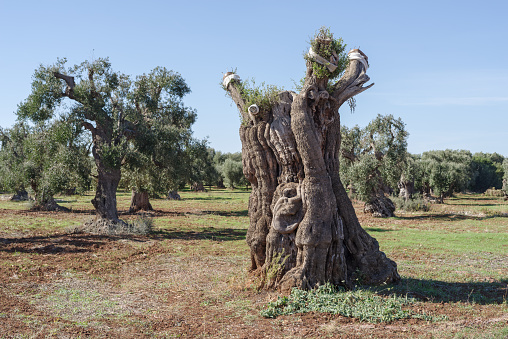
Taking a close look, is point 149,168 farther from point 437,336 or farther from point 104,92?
point 437,336

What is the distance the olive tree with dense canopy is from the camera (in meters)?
18.5

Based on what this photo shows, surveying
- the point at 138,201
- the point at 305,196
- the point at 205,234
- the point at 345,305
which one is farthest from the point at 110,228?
the point at 345,305

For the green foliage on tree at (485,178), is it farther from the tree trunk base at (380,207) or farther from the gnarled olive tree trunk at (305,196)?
the gnarled olive tree trunk at (305,196)

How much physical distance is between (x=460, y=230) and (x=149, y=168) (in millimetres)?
17432

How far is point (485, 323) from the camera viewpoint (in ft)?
22.7

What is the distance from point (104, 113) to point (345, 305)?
50.1 feet

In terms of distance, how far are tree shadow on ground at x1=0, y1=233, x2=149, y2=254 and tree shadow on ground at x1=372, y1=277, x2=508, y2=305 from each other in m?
11.7

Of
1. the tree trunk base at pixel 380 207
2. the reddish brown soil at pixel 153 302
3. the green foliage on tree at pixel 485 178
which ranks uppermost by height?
the green foliage on tree at pixel 485 178

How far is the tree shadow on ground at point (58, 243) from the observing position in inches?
616

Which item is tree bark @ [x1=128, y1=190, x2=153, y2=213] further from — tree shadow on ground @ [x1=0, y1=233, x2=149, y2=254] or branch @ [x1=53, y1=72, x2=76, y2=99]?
branch @ [x1=53, y1=72, x2=76, y2=99]

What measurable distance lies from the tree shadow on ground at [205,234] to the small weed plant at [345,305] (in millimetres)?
10811

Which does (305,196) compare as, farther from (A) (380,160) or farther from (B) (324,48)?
(A) (380,160)

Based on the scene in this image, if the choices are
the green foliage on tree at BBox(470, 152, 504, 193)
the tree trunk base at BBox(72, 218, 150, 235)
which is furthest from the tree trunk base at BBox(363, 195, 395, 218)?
the green foliage on tree at BBox(470, 152, 504, 193)

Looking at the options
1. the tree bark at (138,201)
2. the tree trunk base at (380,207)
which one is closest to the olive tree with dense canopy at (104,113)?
the tree bark at (138,201)
